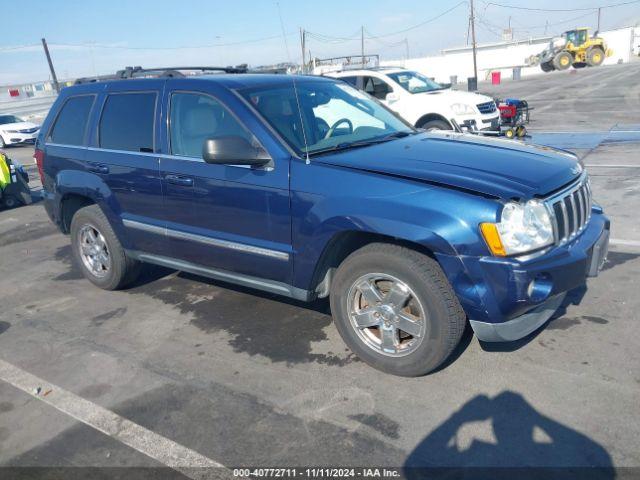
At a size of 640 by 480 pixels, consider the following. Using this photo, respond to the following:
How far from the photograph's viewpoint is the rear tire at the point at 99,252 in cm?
504

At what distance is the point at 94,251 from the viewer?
536 cm

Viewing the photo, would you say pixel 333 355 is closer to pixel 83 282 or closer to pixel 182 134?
pixel 182 134

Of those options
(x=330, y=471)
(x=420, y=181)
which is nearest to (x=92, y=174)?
(x=420, y=181)

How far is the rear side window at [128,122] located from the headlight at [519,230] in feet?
9.25

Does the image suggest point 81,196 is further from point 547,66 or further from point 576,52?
point 547,66

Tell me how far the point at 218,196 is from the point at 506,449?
2467mm

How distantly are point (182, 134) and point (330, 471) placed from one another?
2.73 meters

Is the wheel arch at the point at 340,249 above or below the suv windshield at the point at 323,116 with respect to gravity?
below

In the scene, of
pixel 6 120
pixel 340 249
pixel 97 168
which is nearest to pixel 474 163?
pixel 340 249

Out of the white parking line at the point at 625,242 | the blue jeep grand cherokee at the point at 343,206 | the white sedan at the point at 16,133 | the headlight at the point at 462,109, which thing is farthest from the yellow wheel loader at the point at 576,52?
the blue jeep grand cherokee at the point at 343,206

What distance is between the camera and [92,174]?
4.90 meters

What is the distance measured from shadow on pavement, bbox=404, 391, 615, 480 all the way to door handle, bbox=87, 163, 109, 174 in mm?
3486

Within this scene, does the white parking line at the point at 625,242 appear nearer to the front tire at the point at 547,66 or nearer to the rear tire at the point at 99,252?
the rear tire at the point at 99,252

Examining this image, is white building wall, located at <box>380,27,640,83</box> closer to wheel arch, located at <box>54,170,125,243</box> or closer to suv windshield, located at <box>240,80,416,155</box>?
suv windshield, located at <box>240,80,416,155</box>
